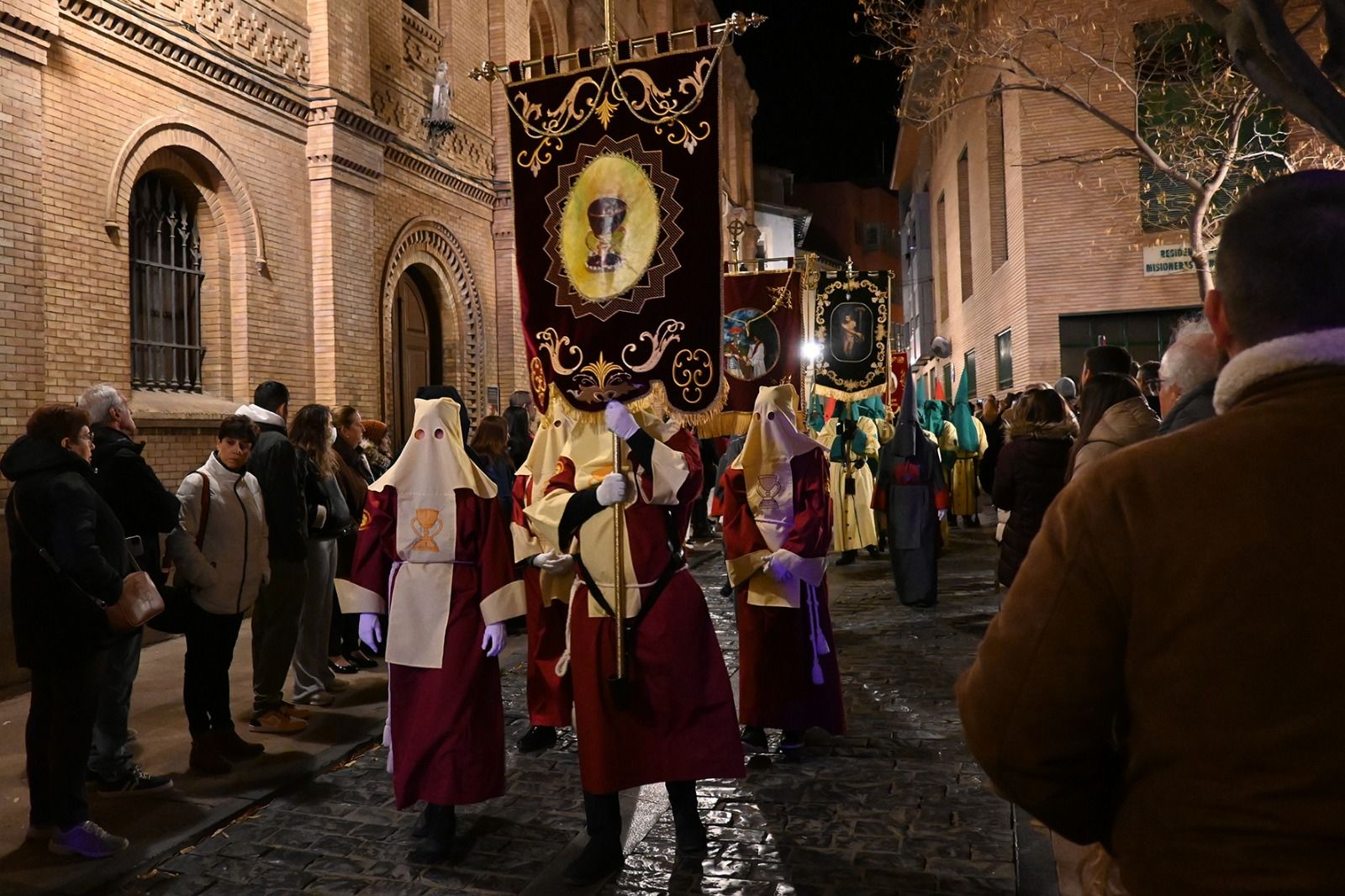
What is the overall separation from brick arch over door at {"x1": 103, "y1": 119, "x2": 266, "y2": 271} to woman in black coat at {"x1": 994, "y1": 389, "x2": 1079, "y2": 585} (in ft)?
26.2

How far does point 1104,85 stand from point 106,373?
1702 centimetres

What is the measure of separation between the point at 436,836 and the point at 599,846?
A: 2.56 ft

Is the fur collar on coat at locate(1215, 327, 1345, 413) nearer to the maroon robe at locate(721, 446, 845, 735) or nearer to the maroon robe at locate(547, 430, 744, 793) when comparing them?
the maroon robe at locate(547, 430, 744, 793)

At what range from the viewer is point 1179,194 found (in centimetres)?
1831

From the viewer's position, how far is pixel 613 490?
13.7 ft

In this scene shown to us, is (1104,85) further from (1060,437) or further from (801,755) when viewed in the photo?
(801,755)

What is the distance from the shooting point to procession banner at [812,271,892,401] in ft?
38.6

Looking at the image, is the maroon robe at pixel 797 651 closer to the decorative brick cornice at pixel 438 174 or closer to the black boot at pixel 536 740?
the black boot at pixel 536 740

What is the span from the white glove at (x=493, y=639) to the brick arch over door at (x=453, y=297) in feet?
33.7

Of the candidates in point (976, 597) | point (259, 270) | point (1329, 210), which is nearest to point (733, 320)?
point (976, 597)

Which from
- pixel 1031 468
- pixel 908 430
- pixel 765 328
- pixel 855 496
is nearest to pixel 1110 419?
pixel 1031 468

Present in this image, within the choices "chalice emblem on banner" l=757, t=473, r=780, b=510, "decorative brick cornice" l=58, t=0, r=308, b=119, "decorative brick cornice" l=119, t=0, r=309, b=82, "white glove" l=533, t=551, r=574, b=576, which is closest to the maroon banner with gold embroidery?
"decorative brick cornice" l=58, t=0, r=308, b=119

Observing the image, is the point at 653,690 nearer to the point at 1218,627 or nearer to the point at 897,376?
the point at 1218,627

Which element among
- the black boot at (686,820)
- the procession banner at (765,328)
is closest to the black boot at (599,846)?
the black boot at (686,820)
